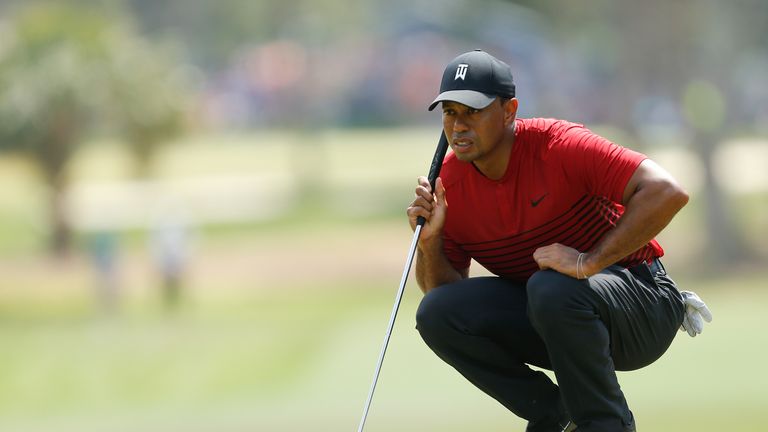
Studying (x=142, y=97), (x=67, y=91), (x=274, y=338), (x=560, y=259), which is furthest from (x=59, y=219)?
(x=560, y=259)

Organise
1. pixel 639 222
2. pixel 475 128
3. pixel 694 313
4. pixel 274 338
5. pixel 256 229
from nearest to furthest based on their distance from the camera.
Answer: pixel 639 222 → pixel 475 128 → pixel 694 313 → pixel 274 338 → pixel 256 229

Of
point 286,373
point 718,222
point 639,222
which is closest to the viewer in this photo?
point 639,222

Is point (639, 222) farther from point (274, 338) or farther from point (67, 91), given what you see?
point (67, 91)

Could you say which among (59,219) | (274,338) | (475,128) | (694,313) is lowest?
(274,338)

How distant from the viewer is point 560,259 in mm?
4855

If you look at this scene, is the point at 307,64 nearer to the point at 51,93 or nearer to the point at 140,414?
the point at 51,93

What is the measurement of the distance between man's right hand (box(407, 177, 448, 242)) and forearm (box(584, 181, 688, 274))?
58 centimetres

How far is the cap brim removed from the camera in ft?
16.1

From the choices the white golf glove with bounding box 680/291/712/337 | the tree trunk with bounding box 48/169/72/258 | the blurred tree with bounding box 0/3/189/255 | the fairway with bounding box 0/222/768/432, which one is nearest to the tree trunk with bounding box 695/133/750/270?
the fairway with bounding box 0/222/768/432

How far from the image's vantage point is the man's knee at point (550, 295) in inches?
188

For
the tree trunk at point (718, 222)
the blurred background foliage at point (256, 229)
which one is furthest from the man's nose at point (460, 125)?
the tree trunk at point (718, 222)

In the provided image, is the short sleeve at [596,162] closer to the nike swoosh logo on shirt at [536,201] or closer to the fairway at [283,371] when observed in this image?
the nike swoosh logo on shirt at [536,201]

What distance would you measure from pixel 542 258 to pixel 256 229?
3228 centimetres

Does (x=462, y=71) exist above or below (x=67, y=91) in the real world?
above
